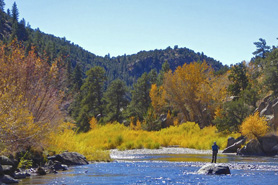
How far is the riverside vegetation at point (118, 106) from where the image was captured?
20.2 m

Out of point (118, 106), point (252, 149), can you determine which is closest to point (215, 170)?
point (252, 149)

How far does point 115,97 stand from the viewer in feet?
245

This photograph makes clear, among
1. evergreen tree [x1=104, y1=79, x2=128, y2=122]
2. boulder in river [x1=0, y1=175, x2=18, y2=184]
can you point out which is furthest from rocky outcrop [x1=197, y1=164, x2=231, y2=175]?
evergreen tree [x1=104, y1=79, x2=128, y2=122]

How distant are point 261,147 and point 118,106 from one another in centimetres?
4409

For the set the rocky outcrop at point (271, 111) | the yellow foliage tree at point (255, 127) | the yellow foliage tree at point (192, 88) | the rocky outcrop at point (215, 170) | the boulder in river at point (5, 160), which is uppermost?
the yellow foliage tree at point (192, 88)

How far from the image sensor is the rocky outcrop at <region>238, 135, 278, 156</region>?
111 ft

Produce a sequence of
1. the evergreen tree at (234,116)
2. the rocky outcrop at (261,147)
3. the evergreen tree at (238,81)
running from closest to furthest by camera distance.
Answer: the rocky outcrop at (261,147)
the evergreen tree at (234,116)
the evergreen tree at (238,81)

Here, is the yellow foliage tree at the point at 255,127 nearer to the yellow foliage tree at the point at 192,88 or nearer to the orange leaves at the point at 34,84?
the orange leaves at the point at 34,84

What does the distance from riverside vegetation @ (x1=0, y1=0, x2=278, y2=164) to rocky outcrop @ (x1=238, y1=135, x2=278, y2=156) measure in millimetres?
1039

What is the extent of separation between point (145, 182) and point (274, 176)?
687cm

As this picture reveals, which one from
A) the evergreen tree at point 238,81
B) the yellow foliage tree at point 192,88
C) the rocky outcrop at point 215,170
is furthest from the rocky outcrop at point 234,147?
the yellow foliage tree at point 192,88

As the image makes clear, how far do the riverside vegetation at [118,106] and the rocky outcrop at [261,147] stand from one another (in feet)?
3.41

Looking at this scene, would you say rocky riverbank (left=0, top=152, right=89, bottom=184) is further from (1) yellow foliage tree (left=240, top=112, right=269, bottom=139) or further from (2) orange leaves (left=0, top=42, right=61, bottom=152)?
(1) yellow foliage tree (left=240, top=112, right=269, bottom=139)

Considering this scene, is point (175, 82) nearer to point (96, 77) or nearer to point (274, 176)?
point (96, 77)
